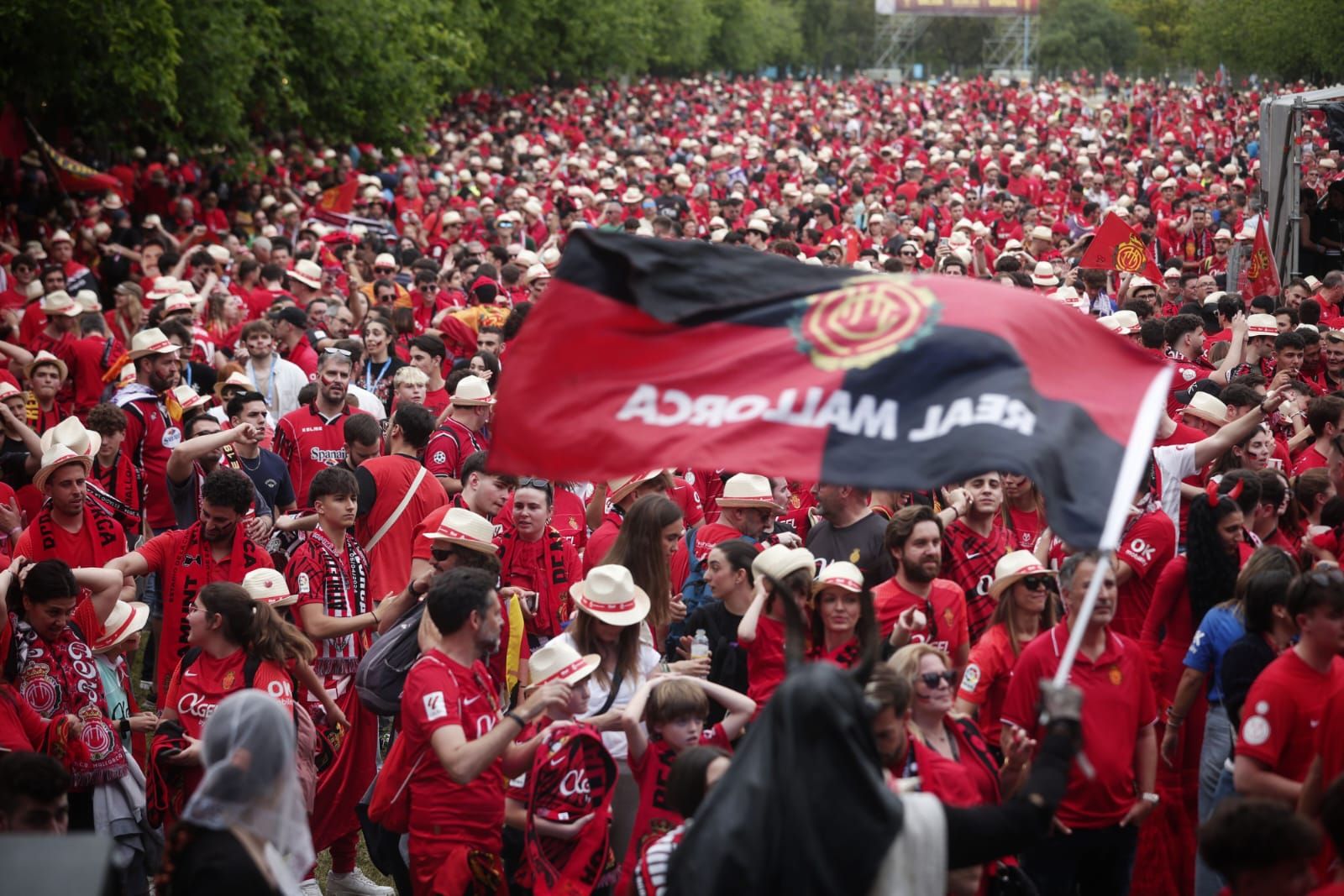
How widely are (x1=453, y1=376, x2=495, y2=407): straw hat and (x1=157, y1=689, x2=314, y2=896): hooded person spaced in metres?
5.56

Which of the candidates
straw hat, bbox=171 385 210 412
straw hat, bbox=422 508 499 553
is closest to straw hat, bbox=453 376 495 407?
straw hat, bbox=171 385 210 412

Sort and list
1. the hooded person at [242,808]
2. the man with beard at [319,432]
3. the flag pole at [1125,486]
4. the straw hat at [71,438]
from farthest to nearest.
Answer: the man with beard at [319,432]
the straw hat at [71,438]
the hooded person at [242,808]
the flag pole at [1125,486]

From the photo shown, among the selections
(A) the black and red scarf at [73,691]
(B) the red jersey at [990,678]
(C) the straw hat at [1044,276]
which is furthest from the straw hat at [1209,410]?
(C) the straw hat at [1044,276]

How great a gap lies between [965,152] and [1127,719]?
3000 centimetres

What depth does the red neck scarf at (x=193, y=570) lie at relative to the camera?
25.7 feet

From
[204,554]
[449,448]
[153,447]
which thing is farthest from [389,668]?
[153,447]

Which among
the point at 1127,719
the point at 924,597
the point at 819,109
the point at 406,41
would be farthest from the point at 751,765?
the point at 819,109

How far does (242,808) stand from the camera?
426cm

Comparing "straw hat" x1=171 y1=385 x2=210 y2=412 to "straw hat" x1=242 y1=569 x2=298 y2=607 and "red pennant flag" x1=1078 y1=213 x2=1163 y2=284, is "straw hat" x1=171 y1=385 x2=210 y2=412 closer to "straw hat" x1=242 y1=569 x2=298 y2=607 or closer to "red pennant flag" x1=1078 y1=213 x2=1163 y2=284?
"straw hat" x1=242 y1=569 x2=298 y2=607

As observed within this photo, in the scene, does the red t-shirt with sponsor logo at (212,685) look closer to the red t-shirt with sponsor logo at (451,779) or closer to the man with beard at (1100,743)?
the red t-shirt with sponsor logo at (451,779)

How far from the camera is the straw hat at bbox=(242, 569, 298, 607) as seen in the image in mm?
6836

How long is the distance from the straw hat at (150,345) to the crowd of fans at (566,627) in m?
0.02

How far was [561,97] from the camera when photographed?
51000mm

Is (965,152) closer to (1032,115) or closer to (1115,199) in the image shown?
(1115,199)
